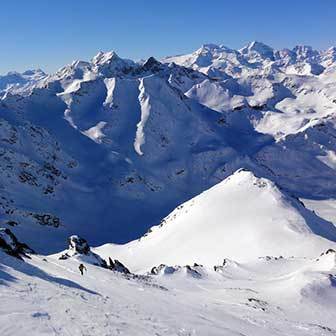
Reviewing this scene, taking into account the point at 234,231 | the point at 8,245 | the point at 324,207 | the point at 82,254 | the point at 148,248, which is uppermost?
the point at 324,207

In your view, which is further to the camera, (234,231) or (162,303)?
(234,231)

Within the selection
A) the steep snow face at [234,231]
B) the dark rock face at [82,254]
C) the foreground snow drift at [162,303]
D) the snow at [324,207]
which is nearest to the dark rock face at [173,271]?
the foreground snow drift at [162,303]

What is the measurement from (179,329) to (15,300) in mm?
8690

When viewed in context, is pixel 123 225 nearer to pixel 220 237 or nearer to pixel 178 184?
pixel 178 184

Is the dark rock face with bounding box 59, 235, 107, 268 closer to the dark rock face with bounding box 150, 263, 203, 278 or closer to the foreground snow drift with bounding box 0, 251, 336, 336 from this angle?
the foreground snow drift with bounding box 0, 251, 336, 336

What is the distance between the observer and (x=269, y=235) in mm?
93188

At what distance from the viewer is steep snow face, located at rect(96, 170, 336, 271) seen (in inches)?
3526

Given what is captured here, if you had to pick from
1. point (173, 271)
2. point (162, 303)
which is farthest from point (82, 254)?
point (162, 303)

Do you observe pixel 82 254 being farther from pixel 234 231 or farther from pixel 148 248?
pixel 148 248

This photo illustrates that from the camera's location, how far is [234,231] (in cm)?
9800

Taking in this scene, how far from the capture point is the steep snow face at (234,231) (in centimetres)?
8956

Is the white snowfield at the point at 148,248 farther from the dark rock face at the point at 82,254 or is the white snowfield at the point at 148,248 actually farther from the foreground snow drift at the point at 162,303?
the dark rock face at the point at 82,254

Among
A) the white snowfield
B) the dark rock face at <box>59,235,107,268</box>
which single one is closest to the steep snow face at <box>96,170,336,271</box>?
the white snowfield

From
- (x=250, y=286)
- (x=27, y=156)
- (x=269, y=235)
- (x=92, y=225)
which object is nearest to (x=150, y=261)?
(x=269, y=235)
